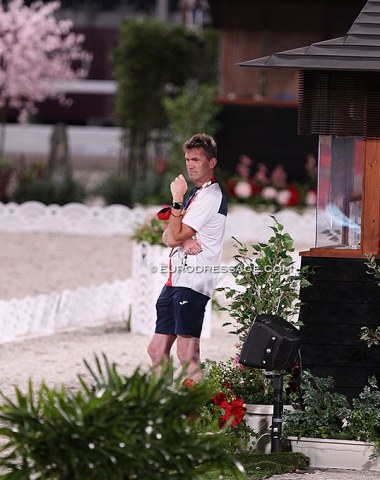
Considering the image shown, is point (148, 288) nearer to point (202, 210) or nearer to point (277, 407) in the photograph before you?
point (202, 210)

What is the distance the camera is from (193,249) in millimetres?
7363

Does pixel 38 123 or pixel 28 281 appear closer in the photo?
pixel 28 281

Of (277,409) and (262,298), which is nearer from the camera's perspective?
(277,409)

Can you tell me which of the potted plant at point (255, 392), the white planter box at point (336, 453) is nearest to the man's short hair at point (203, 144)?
the potted plant at point (255, 392)

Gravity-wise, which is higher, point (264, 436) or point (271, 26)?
point (271, 26)

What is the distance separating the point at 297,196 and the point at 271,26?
12.6ft

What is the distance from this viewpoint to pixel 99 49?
157 ft

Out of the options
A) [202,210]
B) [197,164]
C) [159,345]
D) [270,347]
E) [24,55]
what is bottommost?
[159,345]

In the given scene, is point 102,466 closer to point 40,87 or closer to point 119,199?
point 119,199

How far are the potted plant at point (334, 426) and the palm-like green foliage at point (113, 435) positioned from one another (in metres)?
2.05

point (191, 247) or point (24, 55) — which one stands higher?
point (24, 55)

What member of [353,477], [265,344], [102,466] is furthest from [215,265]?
[102,466]

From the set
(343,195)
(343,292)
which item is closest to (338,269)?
(343,292)

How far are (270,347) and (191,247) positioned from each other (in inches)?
37.5
